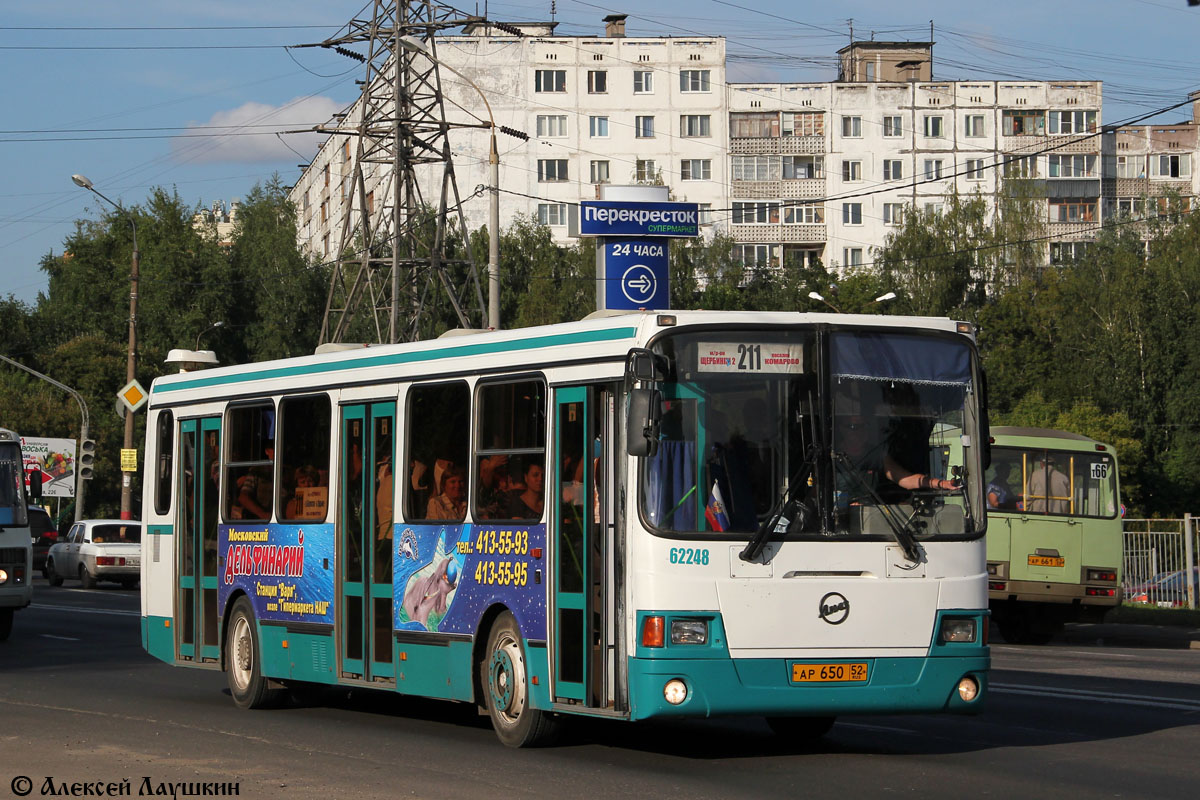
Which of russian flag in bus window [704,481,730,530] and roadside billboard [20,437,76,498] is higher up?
roadside billboard [20,437,76,498]

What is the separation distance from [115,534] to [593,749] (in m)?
32.1

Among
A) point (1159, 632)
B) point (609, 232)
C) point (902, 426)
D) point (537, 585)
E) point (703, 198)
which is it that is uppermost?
point (703, 198)

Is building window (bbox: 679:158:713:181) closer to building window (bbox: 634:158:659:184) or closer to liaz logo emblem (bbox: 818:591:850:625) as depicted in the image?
building window (bbox: 634:158:659:184)

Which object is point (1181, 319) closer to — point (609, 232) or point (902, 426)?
point (609, 232)

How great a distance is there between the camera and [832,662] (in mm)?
10359

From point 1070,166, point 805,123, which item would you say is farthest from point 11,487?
point 1070,166

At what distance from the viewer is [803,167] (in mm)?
93000

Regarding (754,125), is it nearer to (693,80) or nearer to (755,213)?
(693,80)

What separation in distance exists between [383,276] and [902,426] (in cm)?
3618

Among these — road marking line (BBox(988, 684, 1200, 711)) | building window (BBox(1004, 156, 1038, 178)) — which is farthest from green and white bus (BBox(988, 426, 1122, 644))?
building window (BBox(1004, 156, 1038, 178))

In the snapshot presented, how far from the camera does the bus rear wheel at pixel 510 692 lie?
36.5 ft

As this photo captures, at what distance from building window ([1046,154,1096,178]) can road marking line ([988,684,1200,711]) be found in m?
82.9

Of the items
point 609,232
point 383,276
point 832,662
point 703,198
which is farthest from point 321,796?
point 703,198

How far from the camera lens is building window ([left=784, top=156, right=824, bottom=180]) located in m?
92.6
